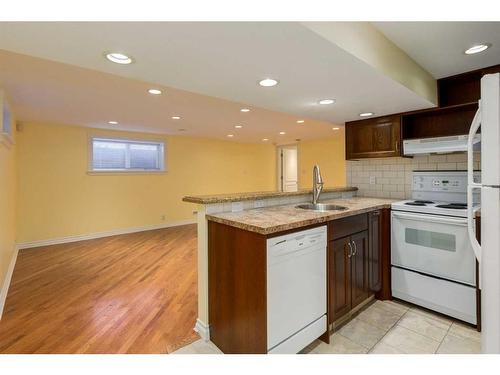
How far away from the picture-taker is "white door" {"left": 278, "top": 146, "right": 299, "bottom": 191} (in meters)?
8.17

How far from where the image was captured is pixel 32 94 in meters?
2.84

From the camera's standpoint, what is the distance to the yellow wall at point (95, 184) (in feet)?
14.3

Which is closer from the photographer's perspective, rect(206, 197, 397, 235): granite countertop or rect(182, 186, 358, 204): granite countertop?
rect(206, 197, 397, 235): granite countertop

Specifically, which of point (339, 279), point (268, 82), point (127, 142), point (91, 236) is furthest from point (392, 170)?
point (91, 236)

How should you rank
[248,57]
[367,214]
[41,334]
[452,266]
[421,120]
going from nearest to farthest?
[248,57], [41,334], [452,266], [367,214], [421,120]

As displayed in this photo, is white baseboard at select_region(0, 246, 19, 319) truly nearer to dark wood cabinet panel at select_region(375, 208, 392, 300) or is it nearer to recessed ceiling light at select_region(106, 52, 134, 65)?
recessed ceiling light at select_region(106, 52, 134, 65)

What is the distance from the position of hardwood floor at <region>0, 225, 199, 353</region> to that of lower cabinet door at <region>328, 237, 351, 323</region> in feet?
3.55

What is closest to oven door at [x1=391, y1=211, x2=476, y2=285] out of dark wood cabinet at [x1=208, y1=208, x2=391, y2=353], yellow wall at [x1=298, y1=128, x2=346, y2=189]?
dark wood cabinet at [x1=208, y1=208, x2=391, y2=353]

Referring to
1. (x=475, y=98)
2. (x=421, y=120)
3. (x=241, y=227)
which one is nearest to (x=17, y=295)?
(x=241, y=227)

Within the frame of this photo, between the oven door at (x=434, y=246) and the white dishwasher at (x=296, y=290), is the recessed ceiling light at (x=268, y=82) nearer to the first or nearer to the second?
the white dishwasher at (x=296, y=290)

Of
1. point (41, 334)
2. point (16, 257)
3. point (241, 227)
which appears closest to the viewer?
point (241, 227)

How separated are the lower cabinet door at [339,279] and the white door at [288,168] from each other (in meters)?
6.07

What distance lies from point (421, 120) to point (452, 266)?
1555mm

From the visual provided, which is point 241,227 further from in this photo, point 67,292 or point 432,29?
point 67,292
